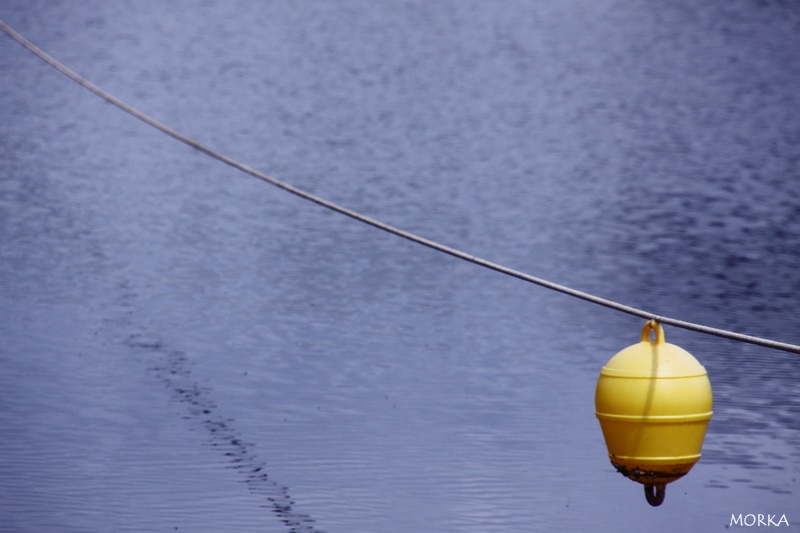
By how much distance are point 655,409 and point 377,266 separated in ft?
27.8

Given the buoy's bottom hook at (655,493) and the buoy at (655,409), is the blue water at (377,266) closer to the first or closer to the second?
the buoy's bottom hook at (655,493)

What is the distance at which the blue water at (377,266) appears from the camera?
25.4 feet

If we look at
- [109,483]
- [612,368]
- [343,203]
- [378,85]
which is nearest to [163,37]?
[378,85]

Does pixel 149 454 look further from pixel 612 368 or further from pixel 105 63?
pixel 105 63

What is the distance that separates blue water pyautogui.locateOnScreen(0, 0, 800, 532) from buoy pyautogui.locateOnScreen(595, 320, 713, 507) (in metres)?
1.46

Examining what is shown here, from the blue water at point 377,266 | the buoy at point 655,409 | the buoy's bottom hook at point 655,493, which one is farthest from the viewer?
the blue water at point 377,266

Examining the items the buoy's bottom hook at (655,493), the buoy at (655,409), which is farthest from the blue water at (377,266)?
the buoy at (655,409)

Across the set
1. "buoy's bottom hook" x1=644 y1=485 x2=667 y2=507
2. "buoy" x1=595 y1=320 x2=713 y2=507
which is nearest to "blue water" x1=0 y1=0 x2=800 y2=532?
"buoy's bottom hook" x1=644 y1=485 x2=667 y2=507

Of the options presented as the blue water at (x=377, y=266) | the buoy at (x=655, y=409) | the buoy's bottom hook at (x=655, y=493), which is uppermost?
the buoy at (x=655, y=409)

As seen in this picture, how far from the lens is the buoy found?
5.66 metres

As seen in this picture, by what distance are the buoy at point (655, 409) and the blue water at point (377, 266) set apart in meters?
1.46

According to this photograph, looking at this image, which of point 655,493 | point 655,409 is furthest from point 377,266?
point 655,409

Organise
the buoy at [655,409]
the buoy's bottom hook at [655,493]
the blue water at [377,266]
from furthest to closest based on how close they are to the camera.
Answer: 1. the blue water at [377,266]
2. the buoy's bottom hook at [655,493]
3. the buoy at [655,409]

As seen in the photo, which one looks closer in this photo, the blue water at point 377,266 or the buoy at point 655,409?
the buoy at point 655,409
